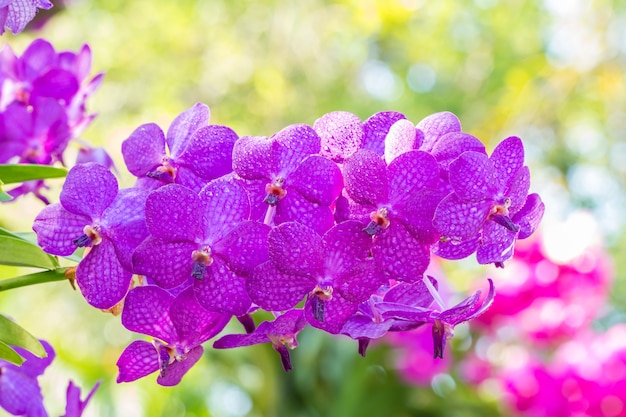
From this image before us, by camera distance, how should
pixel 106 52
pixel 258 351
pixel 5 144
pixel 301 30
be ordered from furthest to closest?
1. pixel 301 30
2. pixel 106 52
3. pixel 258 351
4. pixel 5 144

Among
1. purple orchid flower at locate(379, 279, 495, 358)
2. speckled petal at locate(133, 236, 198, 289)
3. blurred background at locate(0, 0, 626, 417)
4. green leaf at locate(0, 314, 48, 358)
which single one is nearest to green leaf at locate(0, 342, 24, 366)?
green leaf at locate(0, 314, 48, 358)

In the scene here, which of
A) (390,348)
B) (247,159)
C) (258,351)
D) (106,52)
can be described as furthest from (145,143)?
(106,52)

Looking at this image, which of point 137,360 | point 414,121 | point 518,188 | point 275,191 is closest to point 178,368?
point 137,360

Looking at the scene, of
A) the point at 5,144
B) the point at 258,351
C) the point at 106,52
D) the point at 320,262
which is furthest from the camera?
the point at 106,52

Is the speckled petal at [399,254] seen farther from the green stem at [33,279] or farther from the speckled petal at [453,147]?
the green stem at [33,279]

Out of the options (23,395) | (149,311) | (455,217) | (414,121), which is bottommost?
(414,121)

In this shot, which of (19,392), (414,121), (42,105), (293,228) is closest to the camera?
(293,228)

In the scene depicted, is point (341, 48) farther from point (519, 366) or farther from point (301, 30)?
point (519, 366)

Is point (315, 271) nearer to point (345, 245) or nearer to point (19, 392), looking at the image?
point (345, 245)
